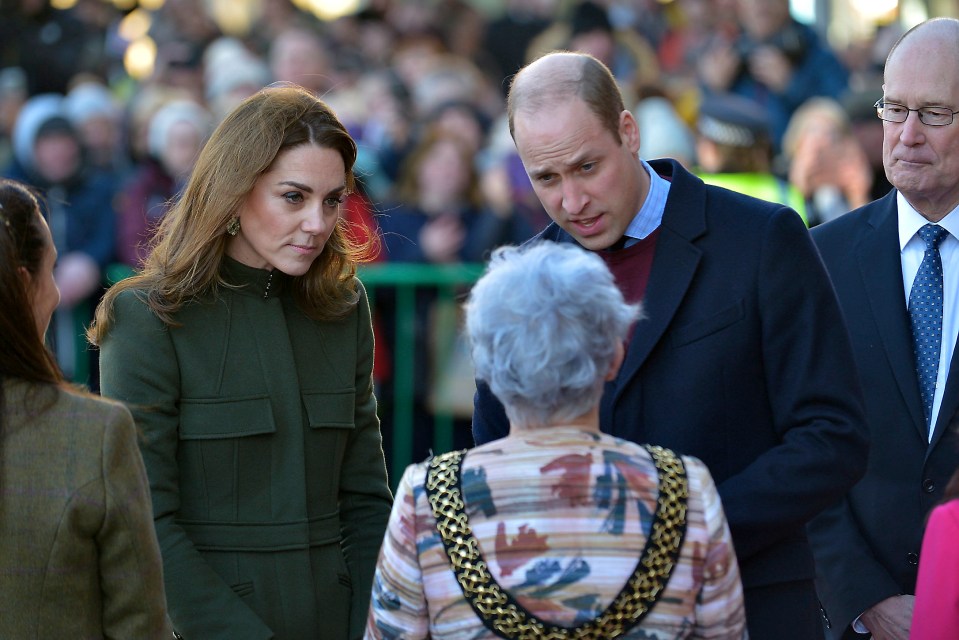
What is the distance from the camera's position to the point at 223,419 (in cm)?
316

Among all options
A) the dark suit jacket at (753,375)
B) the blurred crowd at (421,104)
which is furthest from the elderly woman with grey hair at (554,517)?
the blurred crowd at (421,104)

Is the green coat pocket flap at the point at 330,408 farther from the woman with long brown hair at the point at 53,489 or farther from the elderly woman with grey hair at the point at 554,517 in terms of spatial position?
the elderly woman with grey hair at the point at 554,517

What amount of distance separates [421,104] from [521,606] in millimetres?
7578

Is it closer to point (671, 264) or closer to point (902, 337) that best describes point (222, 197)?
point (671, 264)

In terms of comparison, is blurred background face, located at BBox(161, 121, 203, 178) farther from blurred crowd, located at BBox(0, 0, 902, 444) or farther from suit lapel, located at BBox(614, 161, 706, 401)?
suit lapel, located at BBox(614, 161, 706, 401)

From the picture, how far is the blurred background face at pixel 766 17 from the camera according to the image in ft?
30.3

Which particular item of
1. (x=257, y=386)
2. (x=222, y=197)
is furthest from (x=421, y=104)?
(x=257, y=386)

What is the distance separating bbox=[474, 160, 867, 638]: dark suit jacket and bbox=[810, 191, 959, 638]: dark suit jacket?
0.53 metres

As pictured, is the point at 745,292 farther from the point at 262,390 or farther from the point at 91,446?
the point at 91,446

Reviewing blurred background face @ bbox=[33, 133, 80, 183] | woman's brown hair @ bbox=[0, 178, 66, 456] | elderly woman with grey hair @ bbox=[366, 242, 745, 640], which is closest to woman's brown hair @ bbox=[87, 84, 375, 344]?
woman's brown hair @ bbox=[0, 178, 66, 456]

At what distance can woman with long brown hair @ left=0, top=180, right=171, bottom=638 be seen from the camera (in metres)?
2.64

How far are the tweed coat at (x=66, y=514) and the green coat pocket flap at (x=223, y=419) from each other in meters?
0.42

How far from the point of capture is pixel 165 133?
→ 28.0ft

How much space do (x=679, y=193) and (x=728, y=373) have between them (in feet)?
1.60
